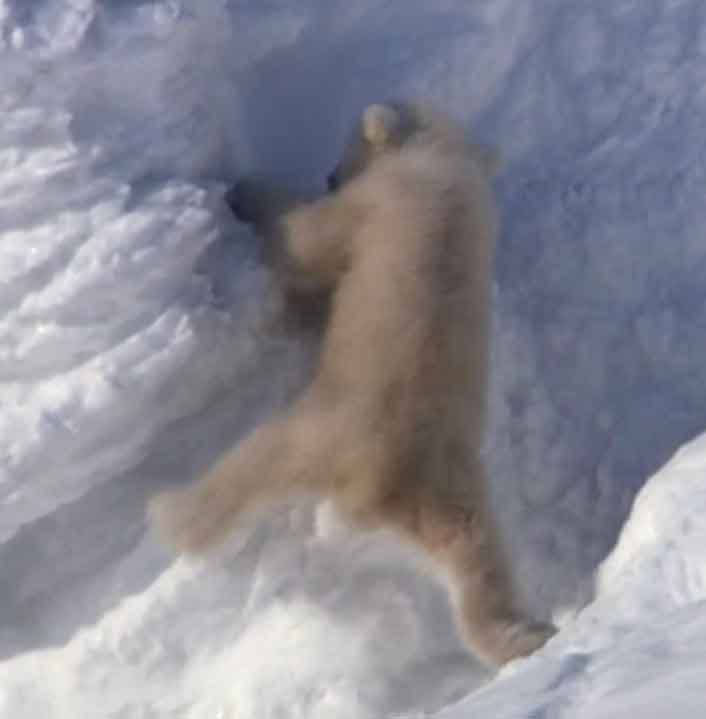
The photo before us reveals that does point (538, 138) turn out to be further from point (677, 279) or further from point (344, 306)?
point (344, 306)

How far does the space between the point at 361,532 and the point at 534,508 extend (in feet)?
0.62

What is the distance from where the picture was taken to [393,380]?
1.20 metres

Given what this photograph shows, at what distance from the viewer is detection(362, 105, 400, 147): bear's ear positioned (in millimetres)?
1271

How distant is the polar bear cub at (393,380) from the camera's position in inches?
46.3

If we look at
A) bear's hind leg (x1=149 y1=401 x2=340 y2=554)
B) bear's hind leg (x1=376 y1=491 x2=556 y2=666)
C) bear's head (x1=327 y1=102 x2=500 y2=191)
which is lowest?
bear's hind leg (x1=376 y1=491 x2=556 y2=666)

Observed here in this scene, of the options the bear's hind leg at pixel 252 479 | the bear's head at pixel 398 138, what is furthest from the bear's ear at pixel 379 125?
the bear's hind leg at pixel 252 479

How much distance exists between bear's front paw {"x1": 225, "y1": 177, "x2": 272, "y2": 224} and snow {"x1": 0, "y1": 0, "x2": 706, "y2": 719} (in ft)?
0.05

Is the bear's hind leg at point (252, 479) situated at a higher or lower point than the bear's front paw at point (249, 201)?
lower

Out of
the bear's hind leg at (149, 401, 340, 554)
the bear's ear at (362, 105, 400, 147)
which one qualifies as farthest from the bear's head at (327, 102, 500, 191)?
the bear's hind leg at (149, 401, 340, 554)

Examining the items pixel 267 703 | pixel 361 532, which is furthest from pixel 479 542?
pixel 267 703

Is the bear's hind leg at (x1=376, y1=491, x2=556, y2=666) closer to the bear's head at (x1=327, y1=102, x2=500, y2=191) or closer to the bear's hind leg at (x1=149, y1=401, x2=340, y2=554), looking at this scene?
the bear's hind leg at (x1=149, y1=401, x2=340, y2=554)

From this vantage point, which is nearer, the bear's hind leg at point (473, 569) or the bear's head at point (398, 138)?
the bear's hind leg at point (473, 569)

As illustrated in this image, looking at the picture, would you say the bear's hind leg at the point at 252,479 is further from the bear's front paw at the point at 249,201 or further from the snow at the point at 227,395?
the bear's front paw at the point at 249,201

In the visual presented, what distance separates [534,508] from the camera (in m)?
1.32
